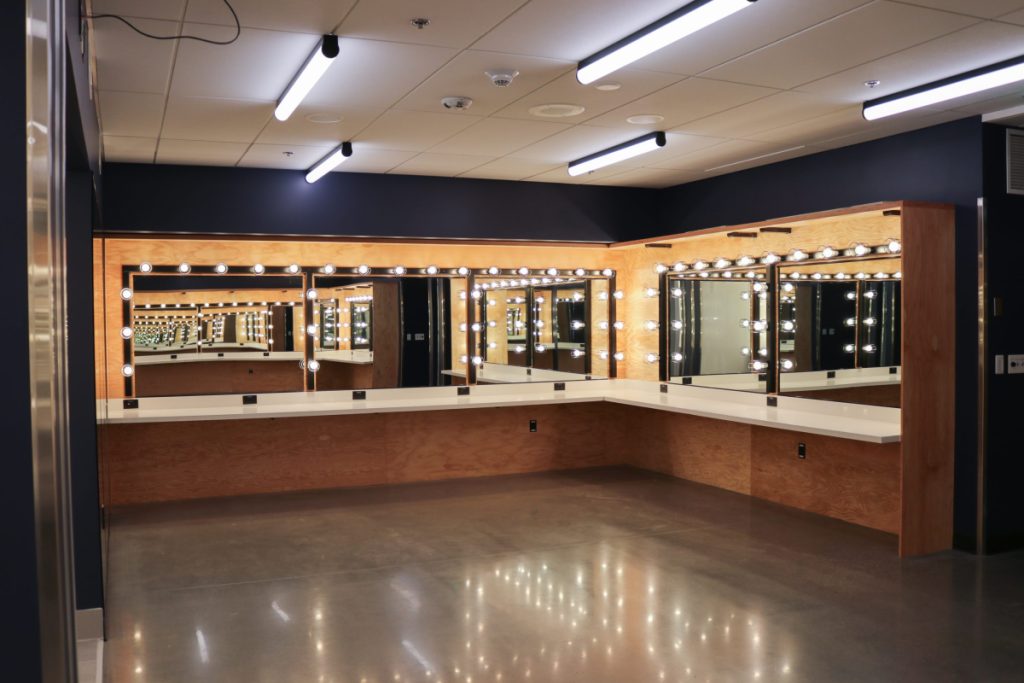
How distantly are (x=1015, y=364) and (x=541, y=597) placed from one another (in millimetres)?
3471

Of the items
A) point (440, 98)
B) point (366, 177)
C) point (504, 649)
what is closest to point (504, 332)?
point (366, 177)

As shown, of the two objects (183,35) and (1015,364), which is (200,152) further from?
(1015,364)

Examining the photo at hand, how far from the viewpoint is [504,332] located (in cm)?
848

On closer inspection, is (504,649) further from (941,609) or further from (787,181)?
(787,181)

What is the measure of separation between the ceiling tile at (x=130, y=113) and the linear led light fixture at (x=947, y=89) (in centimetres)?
427

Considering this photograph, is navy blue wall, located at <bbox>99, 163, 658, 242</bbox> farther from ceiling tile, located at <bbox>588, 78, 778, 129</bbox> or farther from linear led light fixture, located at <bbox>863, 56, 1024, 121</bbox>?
linear led light fixture, located at <bbox>863, 56, 1024, 121</bbox>

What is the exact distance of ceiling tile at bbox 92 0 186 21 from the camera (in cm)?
366

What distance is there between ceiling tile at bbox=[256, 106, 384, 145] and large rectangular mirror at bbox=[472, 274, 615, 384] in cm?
254

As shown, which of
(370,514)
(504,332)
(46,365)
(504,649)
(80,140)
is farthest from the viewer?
(504,332)

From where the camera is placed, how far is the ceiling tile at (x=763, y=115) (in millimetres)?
5332

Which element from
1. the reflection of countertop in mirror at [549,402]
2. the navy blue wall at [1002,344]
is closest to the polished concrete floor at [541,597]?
the navy blue wall at [1002,344]

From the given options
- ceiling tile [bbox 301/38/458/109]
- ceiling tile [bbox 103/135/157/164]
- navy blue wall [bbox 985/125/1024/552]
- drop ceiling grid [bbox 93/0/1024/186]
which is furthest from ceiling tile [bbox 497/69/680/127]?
ceiling tile [bbox 103/135/157/164]

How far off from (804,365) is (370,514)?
3590mm

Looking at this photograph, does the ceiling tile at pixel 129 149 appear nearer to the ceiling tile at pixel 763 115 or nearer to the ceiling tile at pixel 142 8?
the ceiling tile at pixel 142 8
